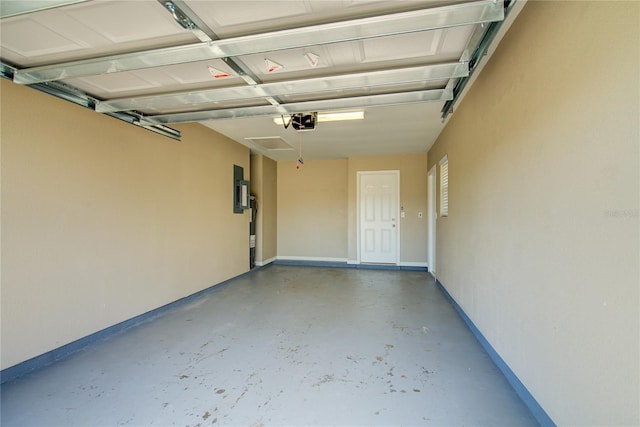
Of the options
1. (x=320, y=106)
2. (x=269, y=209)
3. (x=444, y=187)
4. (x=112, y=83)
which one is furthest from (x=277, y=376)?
(x=269, y=209)

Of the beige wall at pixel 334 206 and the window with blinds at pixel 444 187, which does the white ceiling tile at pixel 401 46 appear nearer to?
the window with blinds at pixel 444 187

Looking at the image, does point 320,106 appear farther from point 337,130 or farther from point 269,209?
point 269,209

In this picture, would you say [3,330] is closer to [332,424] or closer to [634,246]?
[332,424]

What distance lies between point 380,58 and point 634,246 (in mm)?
1884

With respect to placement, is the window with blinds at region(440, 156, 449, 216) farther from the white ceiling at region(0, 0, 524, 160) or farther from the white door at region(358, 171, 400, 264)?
the white ceiling at region(0, 0, 524, 160)

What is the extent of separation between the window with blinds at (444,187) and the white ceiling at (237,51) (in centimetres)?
176

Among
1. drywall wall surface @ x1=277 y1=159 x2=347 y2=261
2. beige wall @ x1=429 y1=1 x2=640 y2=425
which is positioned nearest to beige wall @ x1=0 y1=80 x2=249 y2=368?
drywall wall surface @ x1=277 y1=159 x2=347 y2=261

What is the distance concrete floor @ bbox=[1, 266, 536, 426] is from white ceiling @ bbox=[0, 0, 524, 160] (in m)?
2.30

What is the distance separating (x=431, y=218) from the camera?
18.7ft

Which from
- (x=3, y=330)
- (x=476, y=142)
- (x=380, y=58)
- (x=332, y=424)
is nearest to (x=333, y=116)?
(x=380, y=58)

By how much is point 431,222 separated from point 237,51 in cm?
492

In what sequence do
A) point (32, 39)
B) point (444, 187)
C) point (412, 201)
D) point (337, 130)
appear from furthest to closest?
1. point (412, 201)
2. point (444, 187)
3. point (337, 130)
4. point (32, 39)

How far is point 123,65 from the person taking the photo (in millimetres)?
1996

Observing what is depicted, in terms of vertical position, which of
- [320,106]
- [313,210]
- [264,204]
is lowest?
[313,210]
